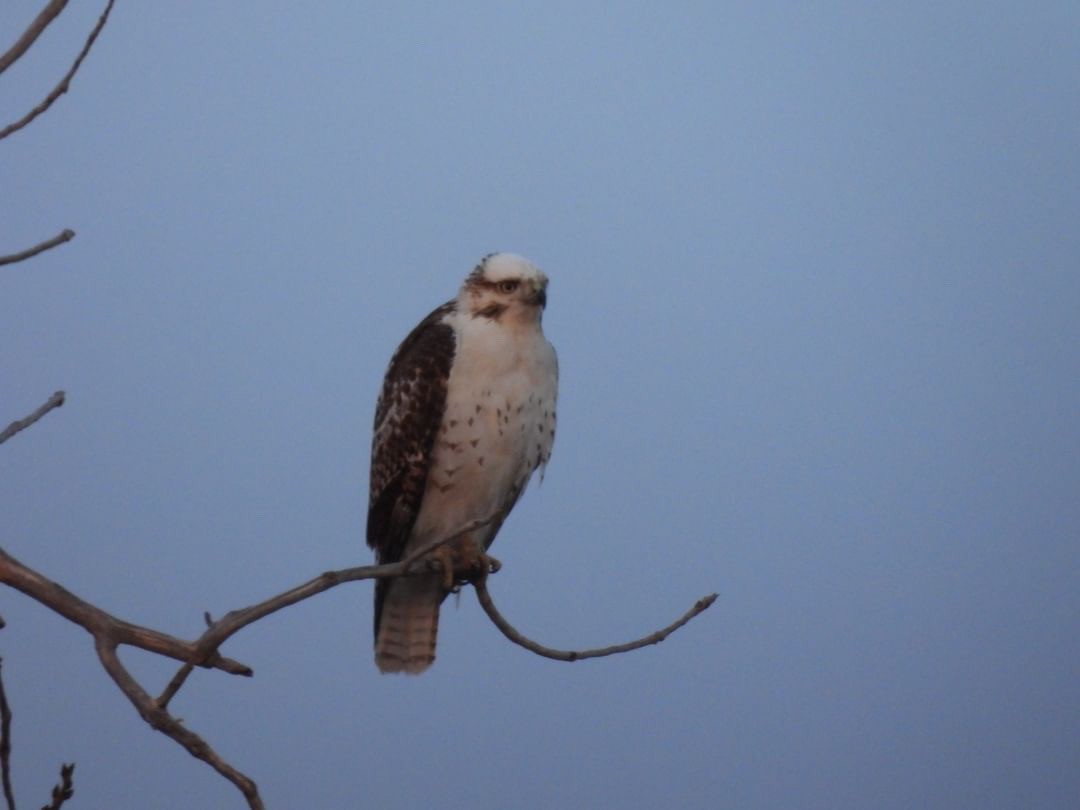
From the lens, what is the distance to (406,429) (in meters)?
4.71

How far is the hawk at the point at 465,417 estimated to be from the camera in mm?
4617

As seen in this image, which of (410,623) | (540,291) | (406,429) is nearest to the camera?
(540,291)

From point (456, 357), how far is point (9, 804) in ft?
8.11

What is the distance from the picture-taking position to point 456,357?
15.2 ft

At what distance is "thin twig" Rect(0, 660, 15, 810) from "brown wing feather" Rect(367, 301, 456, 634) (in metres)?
2.35

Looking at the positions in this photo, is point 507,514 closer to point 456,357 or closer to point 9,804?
point 456,357

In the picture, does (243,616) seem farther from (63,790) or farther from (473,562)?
(473,562)

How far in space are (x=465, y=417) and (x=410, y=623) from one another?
904 mm

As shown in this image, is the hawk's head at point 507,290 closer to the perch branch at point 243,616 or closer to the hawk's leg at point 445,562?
the hawk's leg at point 445,562

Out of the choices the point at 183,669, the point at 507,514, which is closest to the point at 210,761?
the point at 183,669

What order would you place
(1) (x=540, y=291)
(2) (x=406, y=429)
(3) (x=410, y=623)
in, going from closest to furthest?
1. (1) (x=540, y=291)
2. (2) (x=406, y=429)
3. (3) (x=410, y=623)

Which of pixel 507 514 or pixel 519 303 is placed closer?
pixel 519 303

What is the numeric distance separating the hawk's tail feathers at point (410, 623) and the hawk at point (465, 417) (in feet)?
0.92

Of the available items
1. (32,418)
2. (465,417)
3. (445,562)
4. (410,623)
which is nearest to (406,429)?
(465,417)
